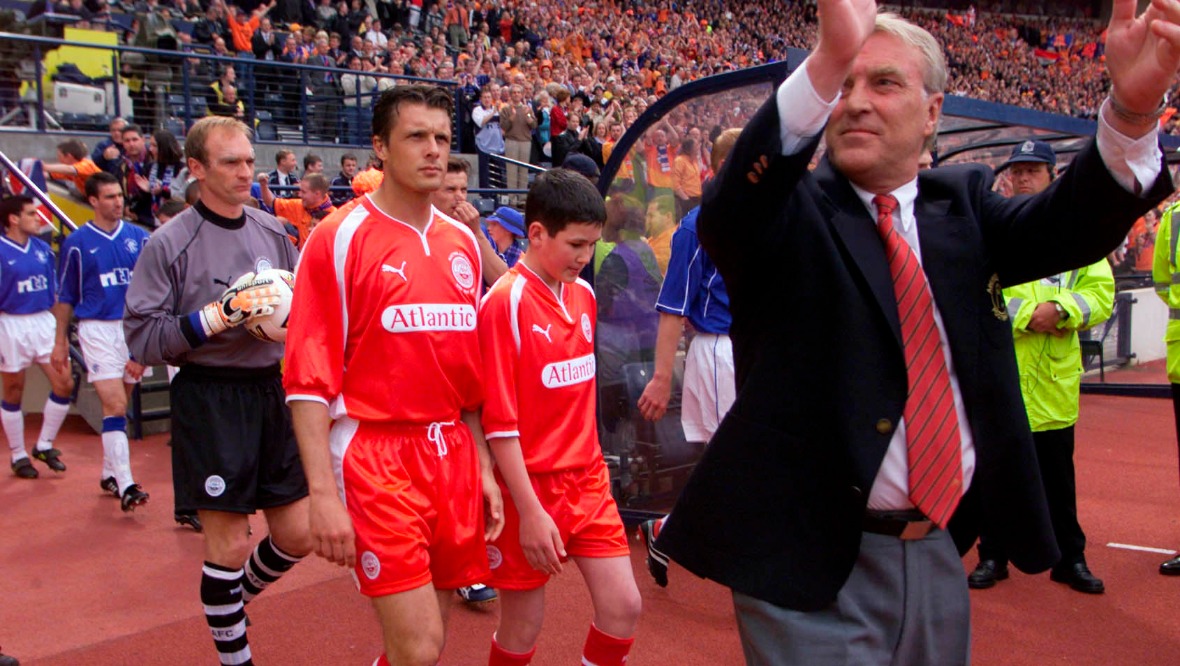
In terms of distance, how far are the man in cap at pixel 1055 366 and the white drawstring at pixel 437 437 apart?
3.33m

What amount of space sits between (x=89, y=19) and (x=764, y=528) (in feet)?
48.0

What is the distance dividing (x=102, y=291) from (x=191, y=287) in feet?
12.8

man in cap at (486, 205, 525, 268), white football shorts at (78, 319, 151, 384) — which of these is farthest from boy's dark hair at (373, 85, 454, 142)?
white football shorts at (78, 319, 151, 384)

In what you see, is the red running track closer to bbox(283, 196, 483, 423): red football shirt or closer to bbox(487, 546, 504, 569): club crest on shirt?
bbox(487, 546, 504, 569): club crest on shirt

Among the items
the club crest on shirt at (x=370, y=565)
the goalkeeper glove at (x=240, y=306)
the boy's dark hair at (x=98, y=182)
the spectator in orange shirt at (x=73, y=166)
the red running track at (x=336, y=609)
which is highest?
the spectator in orange shirt at (x=73, y=166)

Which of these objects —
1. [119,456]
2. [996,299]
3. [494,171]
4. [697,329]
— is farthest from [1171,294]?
[494,171]

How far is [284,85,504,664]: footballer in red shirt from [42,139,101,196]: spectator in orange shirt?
351 inches

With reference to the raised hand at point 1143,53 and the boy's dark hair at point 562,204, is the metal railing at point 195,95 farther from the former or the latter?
the raised hand at point 1143,53

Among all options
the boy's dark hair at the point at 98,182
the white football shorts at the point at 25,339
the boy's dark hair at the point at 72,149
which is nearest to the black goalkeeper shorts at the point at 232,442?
the boy's dark hair at the point at 98,182

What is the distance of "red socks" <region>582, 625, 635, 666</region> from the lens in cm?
329

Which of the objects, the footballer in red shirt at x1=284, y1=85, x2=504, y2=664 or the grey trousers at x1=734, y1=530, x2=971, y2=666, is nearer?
the grey trousers at x1=734, y1=530, x2=971, y2=666

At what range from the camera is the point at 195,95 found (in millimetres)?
13148

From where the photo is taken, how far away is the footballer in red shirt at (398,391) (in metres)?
2.85

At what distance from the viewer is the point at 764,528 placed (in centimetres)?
188
